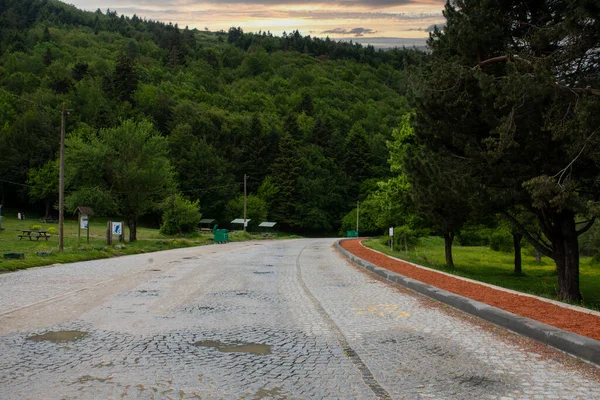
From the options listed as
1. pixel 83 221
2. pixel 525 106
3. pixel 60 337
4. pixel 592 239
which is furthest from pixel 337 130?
pixel 60 337

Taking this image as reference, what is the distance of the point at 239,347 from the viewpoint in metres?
6.27

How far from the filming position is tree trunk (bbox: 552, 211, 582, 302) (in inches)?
613

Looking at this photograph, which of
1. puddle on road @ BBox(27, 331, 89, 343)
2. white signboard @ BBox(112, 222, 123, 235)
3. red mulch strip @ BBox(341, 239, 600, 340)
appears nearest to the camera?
puddle on road @ BBox(27, 331, 89, 343)

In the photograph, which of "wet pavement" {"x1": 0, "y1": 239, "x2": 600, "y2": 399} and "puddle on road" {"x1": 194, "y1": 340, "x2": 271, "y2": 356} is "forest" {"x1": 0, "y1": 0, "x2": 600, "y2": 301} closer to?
"wet pavement" {"x1": 0, "y1": 239, "x2": 600, "y2": 399}

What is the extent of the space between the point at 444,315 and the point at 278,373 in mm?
4871

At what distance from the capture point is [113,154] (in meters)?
42.5

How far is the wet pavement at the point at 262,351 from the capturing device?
4.71 meters

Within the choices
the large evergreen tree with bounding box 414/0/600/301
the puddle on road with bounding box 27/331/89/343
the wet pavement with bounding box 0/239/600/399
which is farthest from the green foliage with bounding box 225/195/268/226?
the puddle on road with bounding box 27/331/89/343

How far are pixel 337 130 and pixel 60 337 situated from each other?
10168 centimetres

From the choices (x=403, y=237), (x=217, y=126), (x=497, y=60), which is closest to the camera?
(x=497, y=60)

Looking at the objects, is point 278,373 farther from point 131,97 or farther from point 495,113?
point 131,97

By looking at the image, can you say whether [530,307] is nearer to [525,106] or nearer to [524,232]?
[525,106]

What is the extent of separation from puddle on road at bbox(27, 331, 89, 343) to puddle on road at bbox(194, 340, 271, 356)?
5.41 ft

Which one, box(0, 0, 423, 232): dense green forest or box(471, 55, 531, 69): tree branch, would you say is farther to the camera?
box(0, 0, 423, 232): dense green forest
